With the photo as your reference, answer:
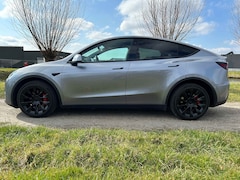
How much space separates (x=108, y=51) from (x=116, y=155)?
100 inches

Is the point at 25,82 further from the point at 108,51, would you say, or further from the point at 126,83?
the point at 126,83

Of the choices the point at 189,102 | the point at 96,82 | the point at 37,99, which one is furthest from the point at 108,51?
the point at 189,102

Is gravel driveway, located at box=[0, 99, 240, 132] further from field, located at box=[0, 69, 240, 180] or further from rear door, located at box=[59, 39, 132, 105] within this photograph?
field, located at box=[0, 69, 240, 180]

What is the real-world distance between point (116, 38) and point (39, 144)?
2.68 meters

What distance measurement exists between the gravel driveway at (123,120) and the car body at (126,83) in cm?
24

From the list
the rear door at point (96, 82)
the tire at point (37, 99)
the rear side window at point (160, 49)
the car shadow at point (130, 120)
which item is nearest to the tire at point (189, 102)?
the car shadow at point (130, 120)

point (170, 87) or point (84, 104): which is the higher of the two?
point (170, 87)

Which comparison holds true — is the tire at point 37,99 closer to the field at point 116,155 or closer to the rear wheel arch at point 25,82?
the rear wheel arch at point 25,82

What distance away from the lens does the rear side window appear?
15.2 feet

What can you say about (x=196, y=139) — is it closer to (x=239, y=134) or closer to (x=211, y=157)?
(x=211, y=157)

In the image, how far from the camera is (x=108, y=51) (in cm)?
470

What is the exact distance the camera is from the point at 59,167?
2.51 m

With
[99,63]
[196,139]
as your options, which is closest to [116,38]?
[99,63]

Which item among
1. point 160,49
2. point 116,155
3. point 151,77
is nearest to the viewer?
point 116,155
